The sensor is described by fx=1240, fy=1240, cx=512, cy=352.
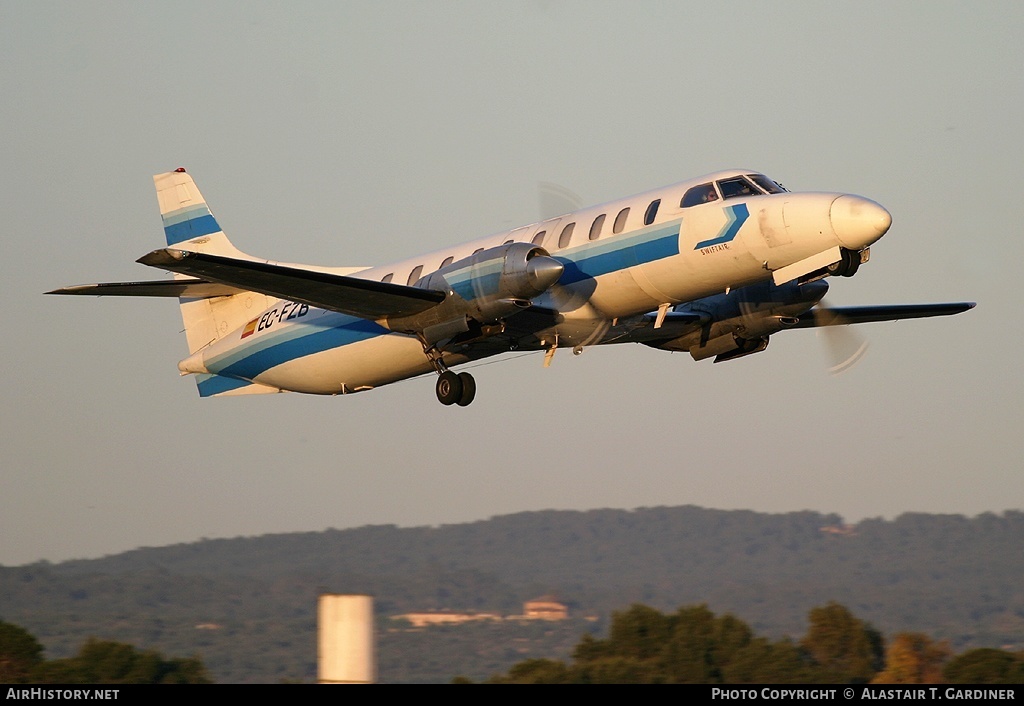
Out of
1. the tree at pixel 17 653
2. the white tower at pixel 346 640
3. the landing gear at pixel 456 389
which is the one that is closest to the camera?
the white tower at pixel 346 640

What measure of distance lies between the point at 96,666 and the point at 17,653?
12.4 feet

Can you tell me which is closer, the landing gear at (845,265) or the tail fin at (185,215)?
the landing gear at (845,265)

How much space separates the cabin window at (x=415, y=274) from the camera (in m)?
20.1

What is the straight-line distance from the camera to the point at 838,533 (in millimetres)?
62156

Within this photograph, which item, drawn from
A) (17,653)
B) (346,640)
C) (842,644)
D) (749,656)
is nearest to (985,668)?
(842,644)

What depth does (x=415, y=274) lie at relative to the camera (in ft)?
66.2

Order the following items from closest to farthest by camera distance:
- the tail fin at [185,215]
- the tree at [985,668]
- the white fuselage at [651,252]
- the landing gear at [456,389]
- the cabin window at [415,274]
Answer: the white fuselage at [651,252]
the landing gear at [456,389]
the cabin window at [415,274]
the tail fin at [185,215]
the tree at [985,668]

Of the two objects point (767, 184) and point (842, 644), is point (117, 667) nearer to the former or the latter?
point (842, 644)

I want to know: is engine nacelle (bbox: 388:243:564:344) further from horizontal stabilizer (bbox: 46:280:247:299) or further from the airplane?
horizontal stabilizer (bbox: 46:280:247:299)

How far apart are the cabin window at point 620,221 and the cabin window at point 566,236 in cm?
75

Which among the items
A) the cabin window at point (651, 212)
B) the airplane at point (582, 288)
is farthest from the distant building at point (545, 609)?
the cabin window at point (651, 212)

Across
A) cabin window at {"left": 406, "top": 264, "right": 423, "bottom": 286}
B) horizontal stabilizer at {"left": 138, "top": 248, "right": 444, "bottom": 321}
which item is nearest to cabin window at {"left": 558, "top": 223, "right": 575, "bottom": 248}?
horizontal stabilizer at {"left": 138, "top": 248, "right": 444, "bottom": 321}

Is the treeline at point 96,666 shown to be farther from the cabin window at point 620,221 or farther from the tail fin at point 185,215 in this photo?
the cabin window at point 620,221
